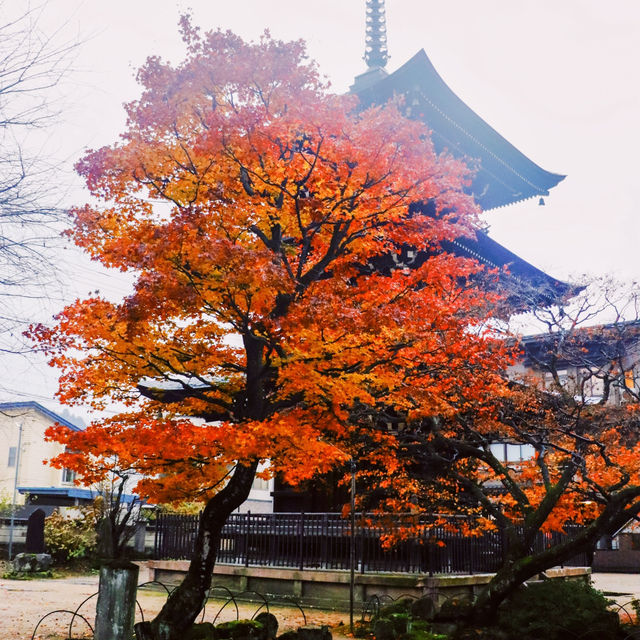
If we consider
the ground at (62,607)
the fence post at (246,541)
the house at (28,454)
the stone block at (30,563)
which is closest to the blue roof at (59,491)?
the house at (28,454)

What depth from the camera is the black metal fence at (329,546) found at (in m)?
18.4

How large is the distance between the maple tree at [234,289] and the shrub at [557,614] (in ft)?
15.2

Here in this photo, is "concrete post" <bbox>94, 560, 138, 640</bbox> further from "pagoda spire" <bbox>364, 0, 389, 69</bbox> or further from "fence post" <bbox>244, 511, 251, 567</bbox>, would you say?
"pagoda spire" <bbox>364, 0, 389, 69</bbox>

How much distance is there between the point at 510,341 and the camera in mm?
20688

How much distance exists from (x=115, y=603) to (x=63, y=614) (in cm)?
772

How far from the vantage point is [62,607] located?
18.2 metres

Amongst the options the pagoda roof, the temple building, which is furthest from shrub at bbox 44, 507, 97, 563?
the pagoda roof

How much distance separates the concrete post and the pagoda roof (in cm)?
1683

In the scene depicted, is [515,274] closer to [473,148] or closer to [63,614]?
[473,148]

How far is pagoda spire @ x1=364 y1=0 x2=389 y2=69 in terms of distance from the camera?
31297 millimetres

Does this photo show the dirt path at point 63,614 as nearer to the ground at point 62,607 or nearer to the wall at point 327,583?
the ground at point 62,607

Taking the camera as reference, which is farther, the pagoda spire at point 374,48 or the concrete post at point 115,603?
the pagoda spire at point 374,48

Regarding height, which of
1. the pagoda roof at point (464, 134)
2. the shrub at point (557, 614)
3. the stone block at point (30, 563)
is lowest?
the stone block at point (30, 563)

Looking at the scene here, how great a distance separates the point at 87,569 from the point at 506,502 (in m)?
18.8
